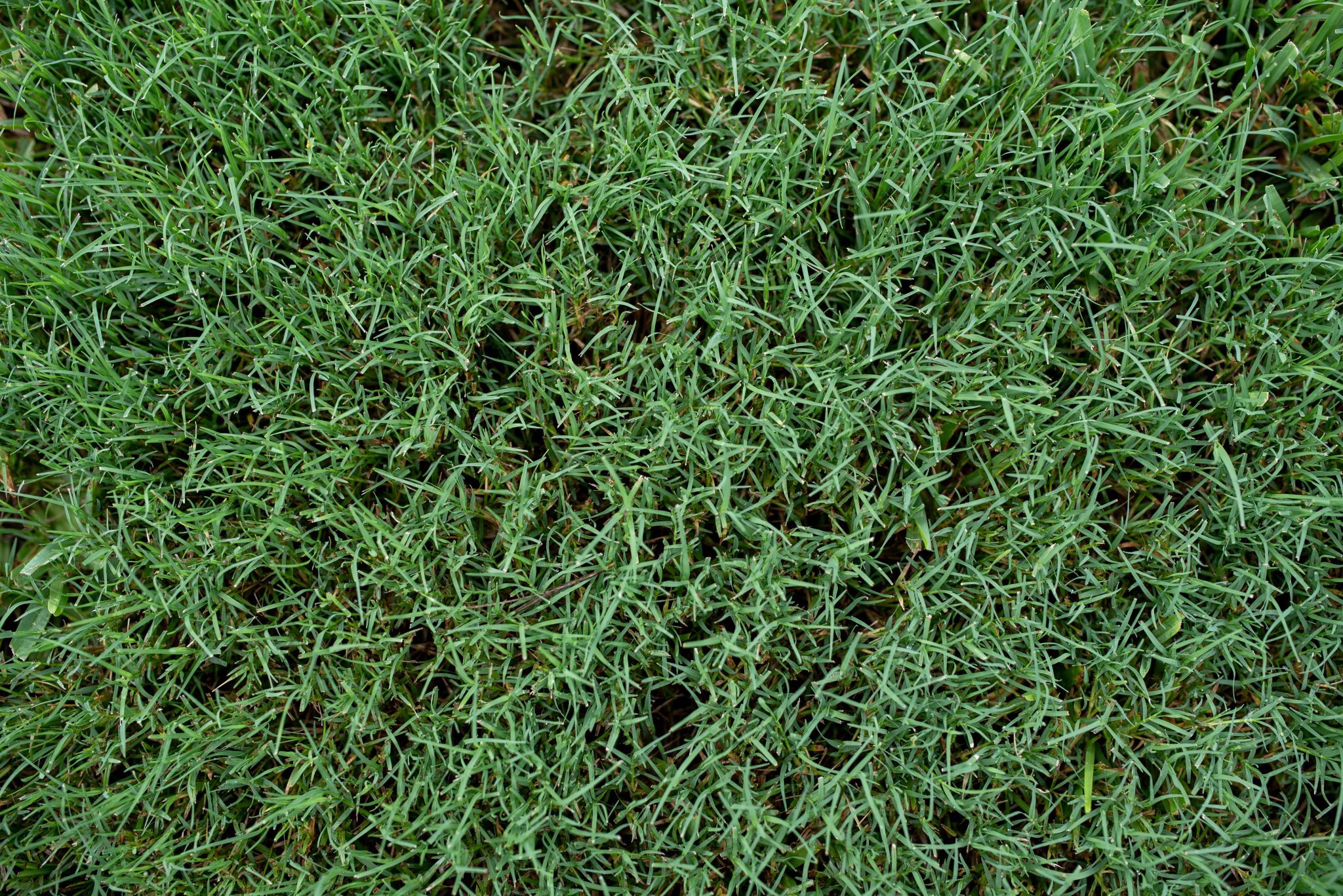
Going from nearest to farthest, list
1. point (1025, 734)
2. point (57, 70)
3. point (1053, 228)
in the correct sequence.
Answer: point (1025, 734), point (1053, 228), point (57, 70)

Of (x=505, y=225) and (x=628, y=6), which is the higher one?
(x=628, y=6)

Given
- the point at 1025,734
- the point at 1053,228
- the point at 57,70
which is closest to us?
the point at 1025,734

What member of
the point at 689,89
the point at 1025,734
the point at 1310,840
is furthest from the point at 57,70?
the point at 1310,840

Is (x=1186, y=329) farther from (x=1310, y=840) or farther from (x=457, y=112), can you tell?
(x=457, y=112)


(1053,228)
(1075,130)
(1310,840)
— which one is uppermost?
(1075,130)

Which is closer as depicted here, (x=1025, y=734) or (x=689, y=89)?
(x=1025, y=734)

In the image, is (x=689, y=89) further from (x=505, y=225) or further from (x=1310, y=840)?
(x=1310, y=840)
